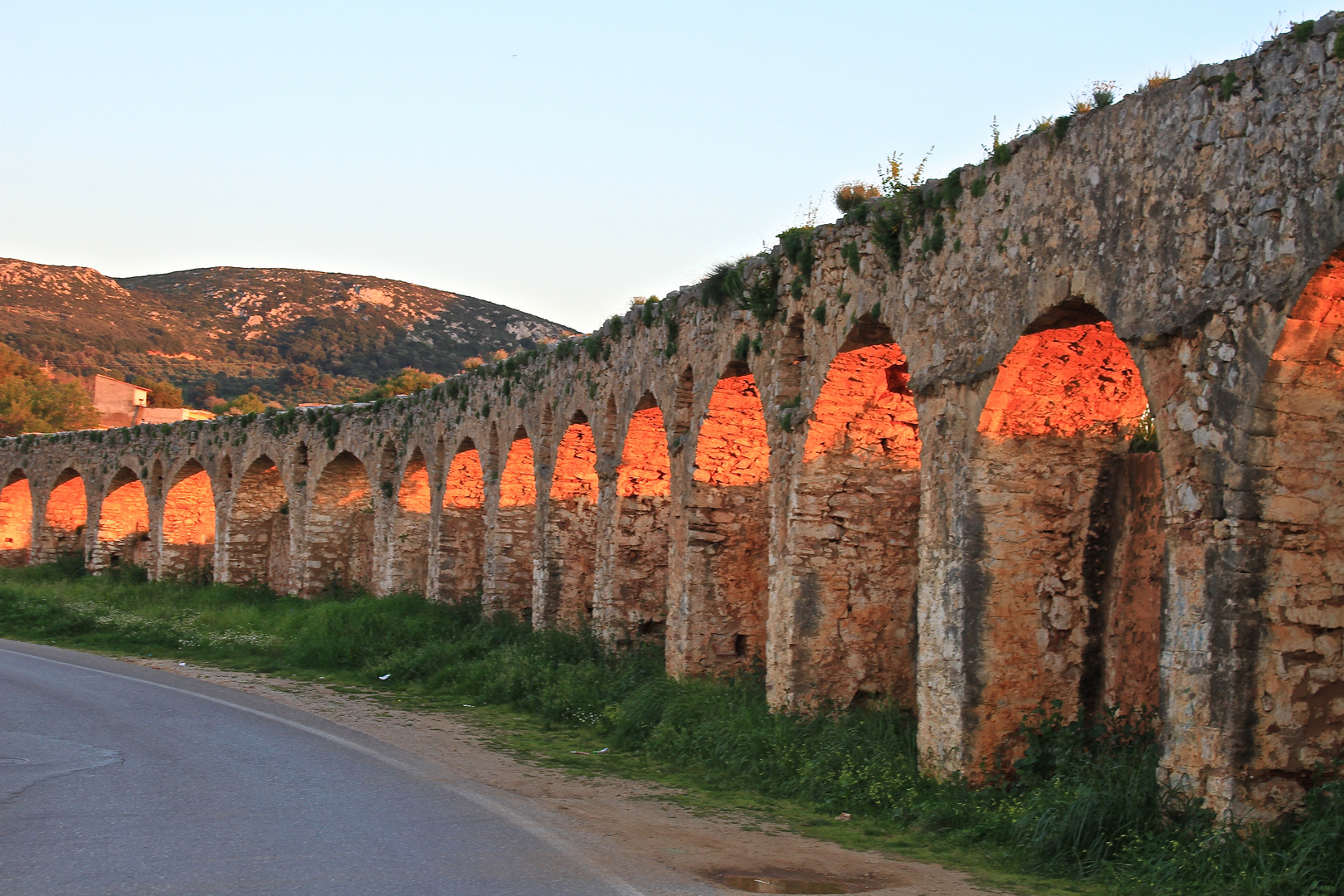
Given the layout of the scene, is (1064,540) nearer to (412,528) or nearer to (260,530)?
(412,528)

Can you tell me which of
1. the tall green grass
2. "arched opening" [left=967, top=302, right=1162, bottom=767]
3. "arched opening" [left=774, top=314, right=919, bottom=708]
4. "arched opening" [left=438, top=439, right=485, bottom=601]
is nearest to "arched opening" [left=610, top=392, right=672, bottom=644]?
the tall green grass

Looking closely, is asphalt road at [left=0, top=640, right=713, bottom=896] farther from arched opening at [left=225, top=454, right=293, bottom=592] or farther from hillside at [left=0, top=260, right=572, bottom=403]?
hillside at [left=0, top=260, right=572, bottom=403]

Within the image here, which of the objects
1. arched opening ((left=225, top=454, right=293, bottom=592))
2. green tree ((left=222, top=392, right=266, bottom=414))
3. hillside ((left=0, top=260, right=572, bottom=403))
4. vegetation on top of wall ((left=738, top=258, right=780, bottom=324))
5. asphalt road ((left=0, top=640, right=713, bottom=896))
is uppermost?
hillside ((left=0, top=260, right=572, bottom=403))

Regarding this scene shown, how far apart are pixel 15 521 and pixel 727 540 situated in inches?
1233

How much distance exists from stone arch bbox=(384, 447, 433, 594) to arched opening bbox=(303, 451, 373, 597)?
Answer: 2.55 meters

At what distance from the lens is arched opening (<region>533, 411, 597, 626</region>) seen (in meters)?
16.8

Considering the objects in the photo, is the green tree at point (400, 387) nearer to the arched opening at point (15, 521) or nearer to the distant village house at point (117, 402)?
the arched opening at point (15, 521)

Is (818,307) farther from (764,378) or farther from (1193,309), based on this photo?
(1193,309)

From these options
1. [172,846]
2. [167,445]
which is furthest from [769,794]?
[167,445]

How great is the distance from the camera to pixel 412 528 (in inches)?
886

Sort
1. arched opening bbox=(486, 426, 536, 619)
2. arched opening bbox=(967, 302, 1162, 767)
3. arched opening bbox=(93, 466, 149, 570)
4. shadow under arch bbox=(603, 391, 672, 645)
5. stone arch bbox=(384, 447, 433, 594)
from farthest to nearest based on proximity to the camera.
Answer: arched opening bbox=(93, 466, 149, 570)
stone arch bbox=(384, 447, 433, 594)
arched opening bbox=(486, 426, 536, 619)
shadow under arch bbox=(603, 391, 672, 645)
arched opening bbox=(967, 302, 1162, 767)

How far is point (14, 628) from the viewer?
2070 centimetres

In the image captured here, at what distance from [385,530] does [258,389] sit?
37543mm

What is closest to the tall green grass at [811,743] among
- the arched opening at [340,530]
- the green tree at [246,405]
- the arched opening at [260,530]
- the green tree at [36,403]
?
the arched opening at [340,530]
